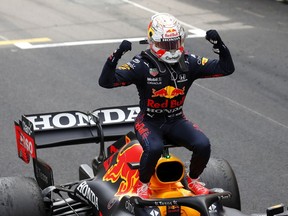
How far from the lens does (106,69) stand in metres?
8.74

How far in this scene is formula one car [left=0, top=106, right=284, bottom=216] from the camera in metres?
8.42

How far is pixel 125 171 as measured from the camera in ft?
29.5

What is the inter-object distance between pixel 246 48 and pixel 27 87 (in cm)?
485

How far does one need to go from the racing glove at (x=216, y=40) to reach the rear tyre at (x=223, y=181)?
50.6 inches

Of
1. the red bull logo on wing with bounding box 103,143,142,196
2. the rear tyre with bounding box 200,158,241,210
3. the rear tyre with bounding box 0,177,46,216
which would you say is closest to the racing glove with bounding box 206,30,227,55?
the red bull logo on wing with bounding box 103,143,142,196

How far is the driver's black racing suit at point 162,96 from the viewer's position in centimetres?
874

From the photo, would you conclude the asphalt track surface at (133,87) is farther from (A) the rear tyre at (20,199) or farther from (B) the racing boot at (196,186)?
(A) the rear tyre at (20,199)

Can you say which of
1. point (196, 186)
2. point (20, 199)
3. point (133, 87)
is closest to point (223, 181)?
point (196, 186)

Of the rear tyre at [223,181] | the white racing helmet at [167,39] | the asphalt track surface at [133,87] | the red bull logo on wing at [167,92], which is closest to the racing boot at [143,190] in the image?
the red bull logo on wing at [167,92]

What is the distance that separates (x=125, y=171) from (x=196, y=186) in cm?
69

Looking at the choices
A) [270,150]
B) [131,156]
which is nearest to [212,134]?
[270,150]

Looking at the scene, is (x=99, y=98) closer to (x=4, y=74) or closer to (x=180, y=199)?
(x=4, y=74)

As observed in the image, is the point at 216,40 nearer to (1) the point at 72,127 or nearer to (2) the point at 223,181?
(2) the point at 223,181

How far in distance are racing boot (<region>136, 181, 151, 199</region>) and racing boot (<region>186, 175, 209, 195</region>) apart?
42 centimetres
